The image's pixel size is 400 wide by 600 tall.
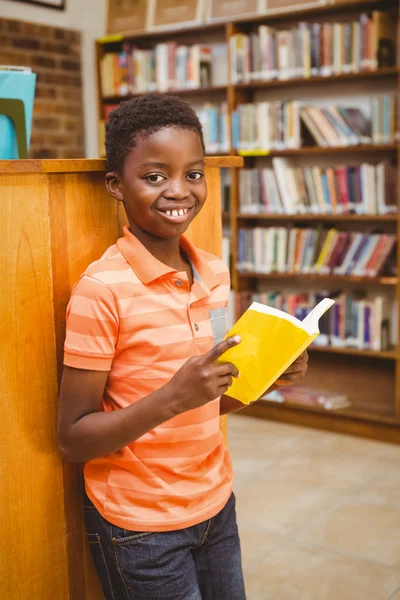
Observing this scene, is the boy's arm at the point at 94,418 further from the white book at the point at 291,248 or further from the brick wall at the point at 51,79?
the brick wall at the point at 51,79

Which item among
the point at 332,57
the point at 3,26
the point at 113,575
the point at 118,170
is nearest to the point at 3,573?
the point at 113,575

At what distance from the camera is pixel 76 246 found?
46.8 inches

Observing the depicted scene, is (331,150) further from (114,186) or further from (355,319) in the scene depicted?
(114,186)

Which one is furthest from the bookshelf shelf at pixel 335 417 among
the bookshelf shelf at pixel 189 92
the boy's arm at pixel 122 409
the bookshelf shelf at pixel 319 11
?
A: the boy's arm at pixel 122 409

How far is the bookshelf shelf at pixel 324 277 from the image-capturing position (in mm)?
3625

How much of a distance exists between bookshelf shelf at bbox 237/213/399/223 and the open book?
2.69 meters

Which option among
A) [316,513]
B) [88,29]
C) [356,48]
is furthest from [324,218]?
[88,29]

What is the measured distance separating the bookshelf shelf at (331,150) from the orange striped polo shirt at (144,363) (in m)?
2.65

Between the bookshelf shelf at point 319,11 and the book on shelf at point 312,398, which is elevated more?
the bookshelf shelf at point 319,11

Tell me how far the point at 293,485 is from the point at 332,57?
2.15 meters

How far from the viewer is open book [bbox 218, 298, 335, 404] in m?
0.99

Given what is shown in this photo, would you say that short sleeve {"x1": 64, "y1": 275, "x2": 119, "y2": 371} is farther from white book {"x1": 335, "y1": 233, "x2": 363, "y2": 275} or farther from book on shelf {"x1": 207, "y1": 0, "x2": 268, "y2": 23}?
book on shelf {"x1": 207, "y1": 0, "x2": 268, "y2": 23}

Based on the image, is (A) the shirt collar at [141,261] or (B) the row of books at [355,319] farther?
(B) the row of books at [355,319]

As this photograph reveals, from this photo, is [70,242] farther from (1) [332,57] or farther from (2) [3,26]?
(2) [3,26]
